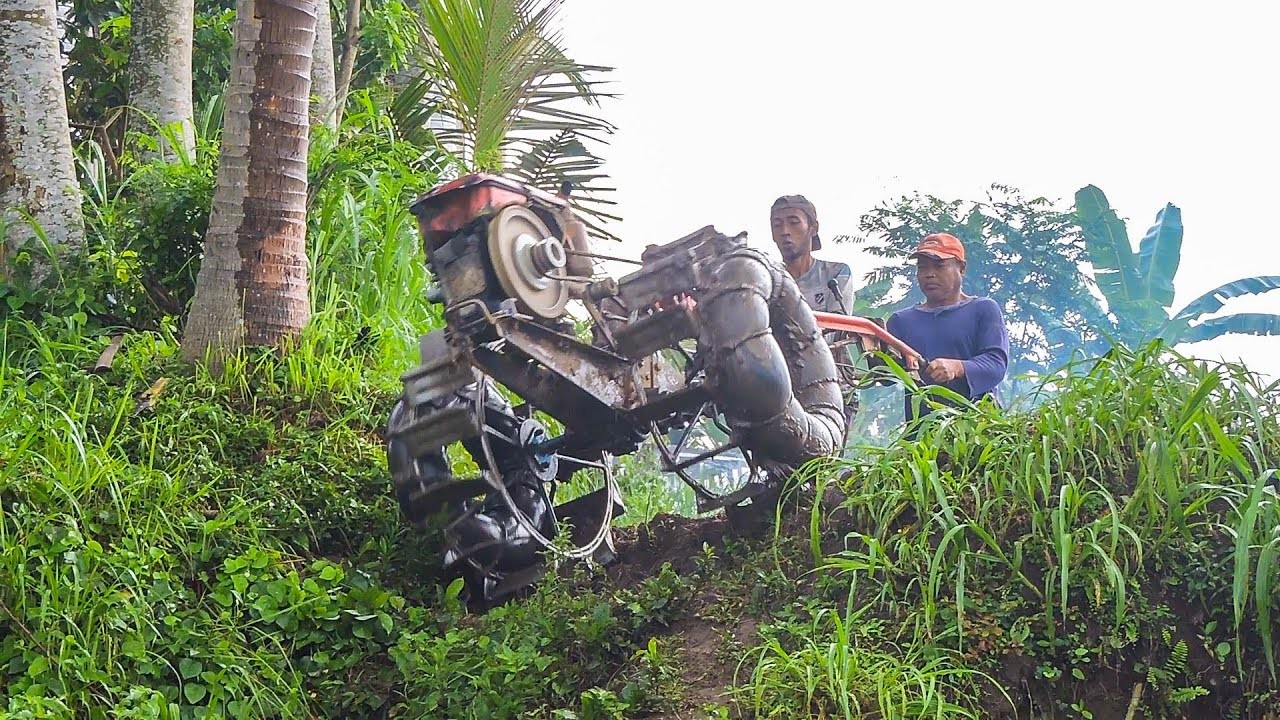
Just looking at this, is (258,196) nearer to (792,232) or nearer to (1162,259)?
(792,232)

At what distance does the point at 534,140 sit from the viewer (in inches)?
363

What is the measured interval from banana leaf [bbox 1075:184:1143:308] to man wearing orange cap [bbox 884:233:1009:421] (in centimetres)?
1177

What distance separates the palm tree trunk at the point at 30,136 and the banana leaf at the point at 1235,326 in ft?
45.3

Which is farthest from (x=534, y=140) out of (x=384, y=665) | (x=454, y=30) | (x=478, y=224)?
(x=384, y=665)

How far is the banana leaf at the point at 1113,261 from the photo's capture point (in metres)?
17.1

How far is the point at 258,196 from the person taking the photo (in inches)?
246

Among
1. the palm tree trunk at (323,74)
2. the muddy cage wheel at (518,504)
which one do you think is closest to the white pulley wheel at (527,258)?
the muddy cage wheel at (518,504)

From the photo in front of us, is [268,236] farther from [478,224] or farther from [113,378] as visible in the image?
[478,224]

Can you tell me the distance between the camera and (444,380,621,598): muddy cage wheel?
5043 millimetres

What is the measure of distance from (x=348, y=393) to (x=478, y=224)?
5.99 feet

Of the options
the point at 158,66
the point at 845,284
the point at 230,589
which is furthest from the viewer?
the point at 158,66

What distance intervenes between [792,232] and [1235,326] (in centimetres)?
1180

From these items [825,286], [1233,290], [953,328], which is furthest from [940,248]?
[1233,290]

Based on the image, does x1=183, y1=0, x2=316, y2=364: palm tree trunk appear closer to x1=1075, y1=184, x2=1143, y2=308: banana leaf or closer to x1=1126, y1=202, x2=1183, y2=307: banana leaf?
x1=1075, y1=184, x2=1143, y2=308: banana leaf
